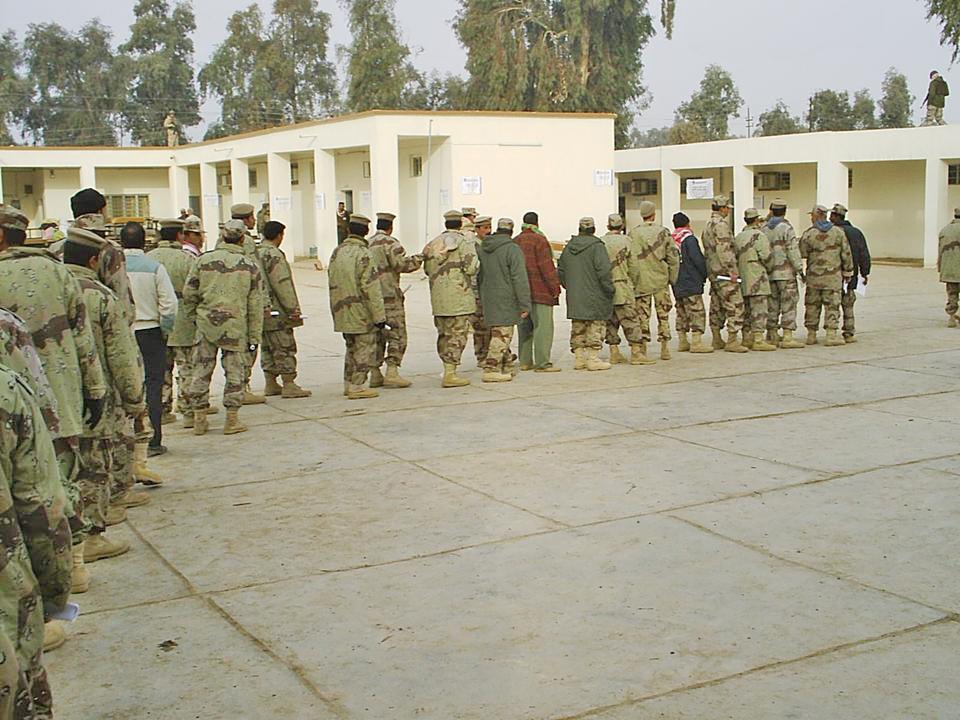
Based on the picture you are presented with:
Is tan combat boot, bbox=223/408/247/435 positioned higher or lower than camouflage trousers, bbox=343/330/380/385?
lower

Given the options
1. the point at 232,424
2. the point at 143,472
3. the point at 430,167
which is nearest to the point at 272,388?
the point at 232,424

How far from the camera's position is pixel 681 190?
37312 millimetres

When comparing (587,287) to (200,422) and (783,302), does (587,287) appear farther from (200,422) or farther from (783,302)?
(200,422)

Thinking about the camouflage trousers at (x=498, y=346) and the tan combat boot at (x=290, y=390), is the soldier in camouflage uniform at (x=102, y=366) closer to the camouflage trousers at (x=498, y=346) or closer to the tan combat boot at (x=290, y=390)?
the tan combat boot at (x=290, y=390)

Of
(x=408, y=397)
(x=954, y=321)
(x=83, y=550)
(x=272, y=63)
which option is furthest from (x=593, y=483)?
(x=272, y=63)

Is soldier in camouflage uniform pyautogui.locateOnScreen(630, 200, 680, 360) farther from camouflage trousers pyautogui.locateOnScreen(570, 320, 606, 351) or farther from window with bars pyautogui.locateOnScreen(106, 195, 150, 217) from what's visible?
window with bars pyautogui.locateOnScreen(106, 195, 150, 217)

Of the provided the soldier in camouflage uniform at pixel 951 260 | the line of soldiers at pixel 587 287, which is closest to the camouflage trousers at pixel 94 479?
the line of soldiers at pixel 587 287

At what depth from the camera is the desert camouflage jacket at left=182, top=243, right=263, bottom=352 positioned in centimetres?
899

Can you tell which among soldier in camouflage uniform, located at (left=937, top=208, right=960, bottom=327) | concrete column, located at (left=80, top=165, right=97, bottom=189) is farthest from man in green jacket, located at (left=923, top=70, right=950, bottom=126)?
concrete column, located at (left=80, top=165, right=97, bottom=189)

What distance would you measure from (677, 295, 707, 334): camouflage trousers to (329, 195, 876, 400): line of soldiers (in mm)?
18

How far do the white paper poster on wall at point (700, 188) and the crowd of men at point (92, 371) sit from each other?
24.1 metres

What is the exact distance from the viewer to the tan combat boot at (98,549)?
20.2 feet

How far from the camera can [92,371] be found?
522 centimetres

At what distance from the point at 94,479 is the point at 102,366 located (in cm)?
57
